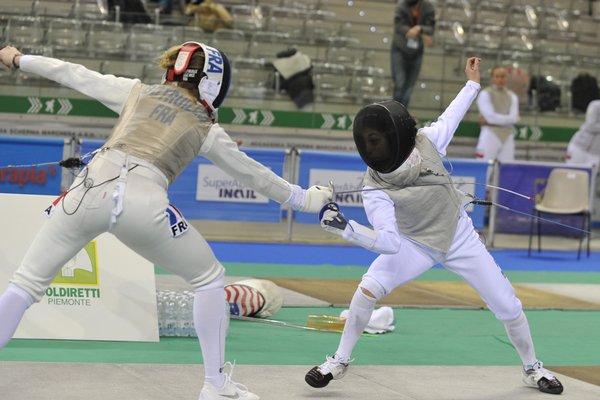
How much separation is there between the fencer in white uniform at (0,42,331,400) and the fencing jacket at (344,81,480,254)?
76 cm

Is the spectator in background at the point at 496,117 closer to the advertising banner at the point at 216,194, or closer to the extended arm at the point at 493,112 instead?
the extended arm at the point at 493,112

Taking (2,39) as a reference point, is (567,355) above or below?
below

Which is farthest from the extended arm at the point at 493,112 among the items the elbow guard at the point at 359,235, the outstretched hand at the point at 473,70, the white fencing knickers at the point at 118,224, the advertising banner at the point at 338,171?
the white fencing knickers at the point at 118,224

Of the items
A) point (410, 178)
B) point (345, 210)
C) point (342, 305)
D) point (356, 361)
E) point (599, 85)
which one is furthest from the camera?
point (599, 85)

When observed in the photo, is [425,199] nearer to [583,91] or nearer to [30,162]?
[30,162]

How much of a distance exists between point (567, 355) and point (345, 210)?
606cm

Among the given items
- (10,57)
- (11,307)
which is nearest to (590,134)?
(10,57)

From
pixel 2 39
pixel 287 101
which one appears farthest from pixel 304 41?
pixel 2 39

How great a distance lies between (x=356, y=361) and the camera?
23.2 ft

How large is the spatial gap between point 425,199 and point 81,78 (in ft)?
6.35

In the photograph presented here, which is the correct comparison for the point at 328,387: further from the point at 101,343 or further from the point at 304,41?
the point at 304,41

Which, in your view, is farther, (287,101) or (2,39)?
(287,101)

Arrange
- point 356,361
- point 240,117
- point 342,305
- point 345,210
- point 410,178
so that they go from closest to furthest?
1. point 410,178
2. point 356,361
3. point 342,305
4. point 345,210
5. point 240,117

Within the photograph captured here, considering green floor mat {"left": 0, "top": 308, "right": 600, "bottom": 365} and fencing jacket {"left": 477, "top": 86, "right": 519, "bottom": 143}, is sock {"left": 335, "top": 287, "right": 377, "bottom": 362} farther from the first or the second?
fencing jacket {"left": 477, "top": 86, "right": 519, "bottom": 143}
